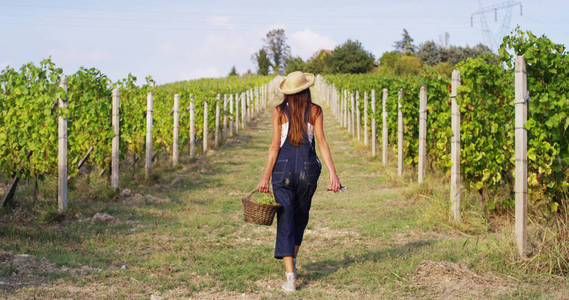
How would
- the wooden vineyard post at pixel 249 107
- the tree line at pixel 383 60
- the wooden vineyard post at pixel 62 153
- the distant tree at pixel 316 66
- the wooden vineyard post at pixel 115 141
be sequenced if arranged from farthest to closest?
the distant tree at pixel 316 66 < the tree line at pixel 383 60 < the wooden vineyard post at pixel 249 107 < the wooden vineyard post at pixel 115 141 < the wooden vineyard post at pixel 62 153

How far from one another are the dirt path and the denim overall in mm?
442

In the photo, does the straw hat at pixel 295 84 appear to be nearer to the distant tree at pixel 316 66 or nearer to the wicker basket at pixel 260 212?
the wicker basket at pixel 260 212

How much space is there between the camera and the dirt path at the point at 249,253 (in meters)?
4.70

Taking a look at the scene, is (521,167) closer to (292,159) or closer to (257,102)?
(292,159)

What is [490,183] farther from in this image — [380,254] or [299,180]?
[299,180]

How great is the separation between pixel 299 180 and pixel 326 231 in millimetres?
2702

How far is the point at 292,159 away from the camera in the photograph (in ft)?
15.4

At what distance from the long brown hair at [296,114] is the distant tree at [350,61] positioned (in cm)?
6751

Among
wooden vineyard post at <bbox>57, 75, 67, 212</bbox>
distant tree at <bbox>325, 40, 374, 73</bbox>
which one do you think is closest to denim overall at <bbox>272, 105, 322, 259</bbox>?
wooden vineyard post at <bbox>57, 75, 67, 212</bbox>

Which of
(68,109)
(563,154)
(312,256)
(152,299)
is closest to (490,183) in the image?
(563,154)

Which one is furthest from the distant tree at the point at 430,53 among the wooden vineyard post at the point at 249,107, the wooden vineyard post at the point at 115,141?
the wooden vineyard post at the point at 115,141

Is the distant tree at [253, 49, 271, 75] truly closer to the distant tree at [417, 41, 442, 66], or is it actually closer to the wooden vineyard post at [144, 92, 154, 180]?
the distant tree at [417, 41, 442, 66]

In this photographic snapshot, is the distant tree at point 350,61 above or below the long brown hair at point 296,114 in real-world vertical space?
above

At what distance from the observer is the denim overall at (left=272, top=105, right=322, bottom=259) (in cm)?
468
